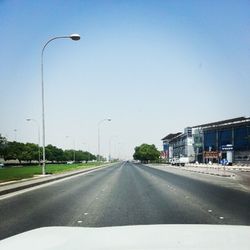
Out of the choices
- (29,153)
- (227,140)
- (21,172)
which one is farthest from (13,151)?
(21,172)

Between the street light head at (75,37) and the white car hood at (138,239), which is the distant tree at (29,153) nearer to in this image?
the street light head at (75,37)

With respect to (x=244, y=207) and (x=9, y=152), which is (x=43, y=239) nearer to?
(x=244, y=207)

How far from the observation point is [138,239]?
4.96 m

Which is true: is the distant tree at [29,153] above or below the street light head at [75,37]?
below

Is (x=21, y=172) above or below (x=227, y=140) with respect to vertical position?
below

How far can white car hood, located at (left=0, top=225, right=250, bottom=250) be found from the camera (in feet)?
14.7

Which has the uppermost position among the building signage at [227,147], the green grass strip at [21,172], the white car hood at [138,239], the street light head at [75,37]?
the street light head at [75,37]

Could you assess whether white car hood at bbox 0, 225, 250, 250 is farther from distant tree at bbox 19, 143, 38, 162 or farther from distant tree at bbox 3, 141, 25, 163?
distant tree at bbox 19, 143, 38, 162

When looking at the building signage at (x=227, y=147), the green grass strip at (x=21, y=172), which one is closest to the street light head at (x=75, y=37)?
the green grass strip at (x=21, y=172)

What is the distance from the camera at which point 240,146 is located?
469ft

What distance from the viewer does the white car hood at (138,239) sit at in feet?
14.7

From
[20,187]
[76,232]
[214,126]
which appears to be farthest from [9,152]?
[76,232]

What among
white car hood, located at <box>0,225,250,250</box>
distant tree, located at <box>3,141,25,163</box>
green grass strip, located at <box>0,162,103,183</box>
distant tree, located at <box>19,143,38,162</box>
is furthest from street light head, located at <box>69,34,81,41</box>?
distant tree, located at <box>19,143,38,162</box>

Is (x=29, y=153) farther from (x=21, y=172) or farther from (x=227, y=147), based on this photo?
(x=21, y=172)
